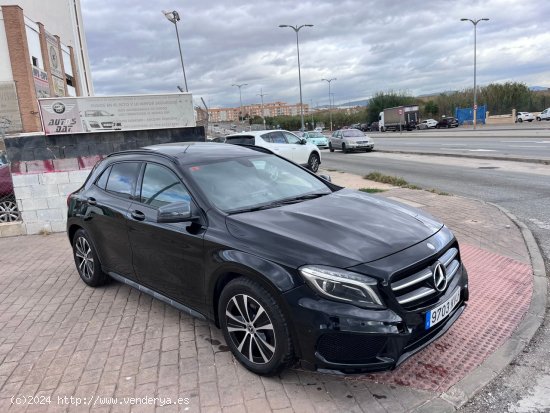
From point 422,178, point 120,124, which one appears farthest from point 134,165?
point 422,178

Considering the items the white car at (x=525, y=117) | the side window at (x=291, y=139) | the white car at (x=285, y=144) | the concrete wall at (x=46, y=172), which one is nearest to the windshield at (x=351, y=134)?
the white car at (x=285, y=144)

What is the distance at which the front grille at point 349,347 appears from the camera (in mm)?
2709

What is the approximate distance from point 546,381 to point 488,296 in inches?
55.6

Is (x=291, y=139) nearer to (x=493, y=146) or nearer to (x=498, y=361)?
(x=493, y=146)

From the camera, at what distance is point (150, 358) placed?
3.63 meters

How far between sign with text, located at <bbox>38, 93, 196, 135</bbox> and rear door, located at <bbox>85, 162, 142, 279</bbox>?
464cm

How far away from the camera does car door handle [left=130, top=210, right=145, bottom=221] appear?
4100mm

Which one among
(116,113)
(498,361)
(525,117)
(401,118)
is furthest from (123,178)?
(525,117)

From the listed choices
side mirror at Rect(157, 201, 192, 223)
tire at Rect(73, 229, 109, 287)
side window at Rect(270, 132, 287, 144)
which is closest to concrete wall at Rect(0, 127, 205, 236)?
tire at Rect(73, 229, 109, 287)

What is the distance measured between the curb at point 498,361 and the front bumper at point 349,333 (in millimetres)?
408

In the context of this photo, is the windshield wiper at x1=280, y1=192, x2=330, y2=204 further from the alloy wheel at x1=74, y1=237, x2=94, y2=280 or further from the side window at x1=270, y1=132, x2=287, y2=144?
the side window at x1=270, y1=132, x2=287, y2=144

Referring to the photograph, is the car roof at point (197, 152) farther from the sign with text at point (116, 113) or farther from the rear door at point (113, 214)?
the sign with text at point (116, 113)

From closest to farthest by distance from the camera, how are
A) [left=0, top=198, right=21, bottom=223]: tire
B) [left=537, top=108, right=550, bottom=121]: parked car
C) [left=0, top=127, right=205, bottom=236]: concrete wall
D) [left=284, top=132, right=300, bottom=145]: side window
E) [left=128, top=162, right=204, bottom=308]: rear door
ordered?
[left=128, top=162, right=204, bottom=308]: rear door
[left=0, top=127, right=205, bottom=236]: concrete wall
[left=0, top=198, right=21, bottom=223]: tire
[left=284, top=132, right=300, bottom=145]: side window
[left=537, top=108, right=550, bottom=121]: parked car

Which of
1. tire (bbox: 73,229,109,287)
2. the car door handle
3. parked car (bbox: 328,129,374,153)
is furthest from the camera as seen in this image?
parked car (bbox: 328,129,374,153)
